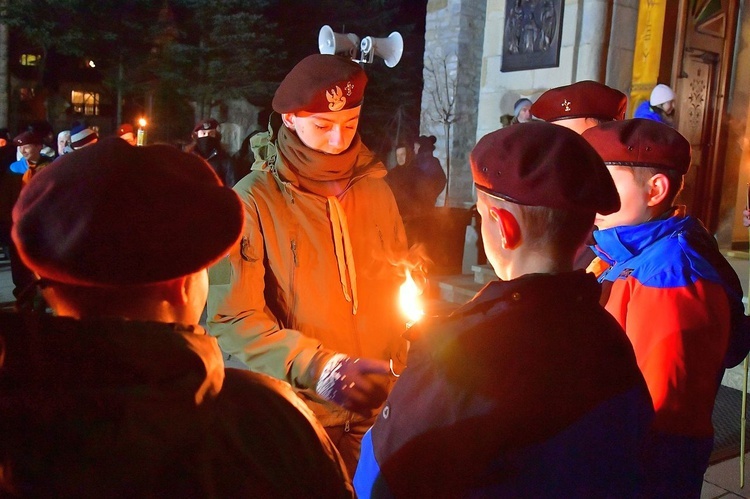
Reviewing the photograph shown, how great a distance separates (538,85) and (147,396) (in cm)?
816

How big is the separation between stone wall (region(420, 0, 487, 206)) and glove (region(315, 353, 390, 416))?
1275 centimetres

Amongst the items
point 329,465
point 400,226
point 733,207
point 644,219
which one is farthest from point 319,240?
point 733,207

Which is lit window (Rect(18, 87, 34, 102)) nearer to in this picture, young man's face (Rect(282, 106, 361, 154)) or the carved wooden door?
the carved wooden door

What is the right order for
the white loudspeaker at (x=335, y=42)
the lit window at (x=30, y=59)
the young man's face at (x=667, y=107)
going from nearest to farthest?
1. the white loudspeaker at (x=335, y=42)
2. the young man's face at (x=667, y=107)
3. the lit window at (x=30, y=59)

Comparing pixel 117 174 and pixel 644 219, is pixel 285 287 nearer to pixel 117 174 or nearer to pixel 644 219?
pixel 644 219

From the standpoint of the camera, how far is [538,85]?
855 centimetres

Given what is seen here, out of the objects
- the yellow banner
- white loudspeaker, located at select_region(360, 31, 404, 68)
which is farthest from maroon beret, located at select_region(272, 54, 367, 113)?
the yellow banner

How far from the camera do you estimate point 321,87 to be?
8.57 ft

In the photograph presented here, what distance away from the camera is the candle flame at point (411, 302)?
1.98 m

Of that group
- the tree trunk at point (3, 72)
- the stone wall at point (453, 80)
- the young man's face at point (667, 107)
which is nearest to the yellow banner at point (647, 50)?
the young man's face at point (667, 107)

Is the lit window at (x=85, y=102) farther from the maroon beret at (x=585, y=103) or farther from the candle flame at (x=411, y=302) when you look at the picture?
the candle flame at (x=411, y=302)

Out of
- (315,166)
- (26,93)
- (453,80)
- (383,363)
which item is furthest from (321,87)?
(26,93)

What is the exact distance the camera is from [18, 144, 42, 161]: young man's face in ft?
27.2

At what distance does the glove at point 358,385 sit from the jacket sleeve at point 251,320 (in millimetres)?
137
